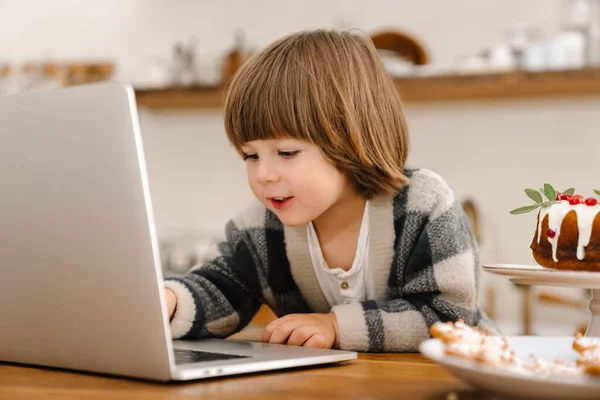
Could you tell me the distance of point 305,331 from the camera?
3.34 feet

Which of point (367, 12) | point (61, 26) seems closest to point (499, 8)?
point (367, 12)

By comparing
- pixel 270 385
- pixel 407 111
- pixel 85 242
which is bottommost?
pixel 270 385

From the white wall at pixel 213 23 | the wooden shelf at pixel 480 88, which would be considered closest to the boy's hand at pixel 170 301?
the wooden shelf at pixel 480 88

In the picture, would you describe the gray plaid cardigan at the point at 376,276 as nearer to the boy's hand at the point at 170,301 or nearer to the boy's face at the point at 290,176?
the boy's hand at the point at 170,301

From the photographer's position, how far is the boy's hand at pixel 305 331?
3.34 ft

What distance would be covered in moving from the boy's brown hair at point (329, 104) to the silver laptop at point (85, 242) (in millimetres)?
384

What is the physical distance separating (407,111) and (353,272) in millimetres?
2176

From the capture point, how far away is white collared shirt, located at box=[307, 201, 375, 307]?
125 centimetres

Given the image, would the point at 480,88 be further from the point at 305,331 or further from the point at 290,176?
the point at 305,331

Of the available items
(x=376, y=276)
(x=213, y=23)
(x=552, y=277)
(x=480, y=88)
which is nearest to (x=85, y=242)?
(x=552, y=277)

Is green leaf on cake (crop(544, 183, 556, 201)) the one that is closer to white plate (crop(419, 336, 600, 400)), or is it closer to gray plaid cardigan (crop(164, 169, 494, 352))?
gray plaid cardigan (crop(164, 169, 494, 352))

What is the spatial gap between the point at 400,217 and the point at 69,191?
1.92 feet

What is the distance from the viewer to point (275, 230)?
1301 mm

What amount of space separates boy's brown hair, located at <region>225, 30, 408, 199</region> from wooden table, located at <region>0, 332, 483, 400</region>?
38 cm
